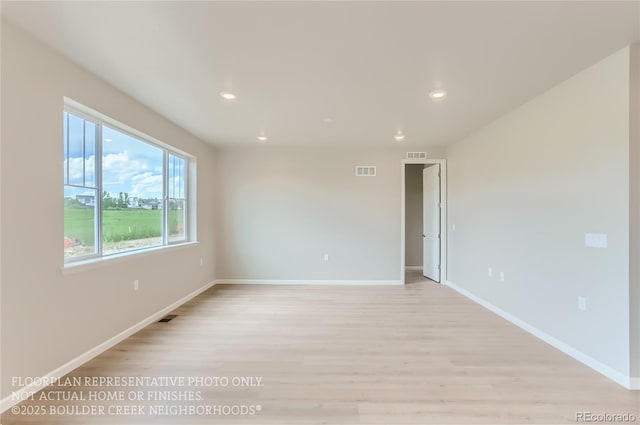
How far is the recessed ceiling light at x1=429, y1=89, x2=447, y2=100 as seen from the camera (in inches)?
115

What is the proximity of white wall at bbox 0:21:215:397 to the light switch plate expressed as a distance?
4327 mm

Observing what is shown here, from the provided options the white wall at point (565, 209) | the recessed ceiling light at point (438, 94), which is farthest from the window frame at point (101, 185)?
the white wall at point (565, 209)

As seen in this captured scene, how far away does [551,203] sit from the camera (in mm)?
2953

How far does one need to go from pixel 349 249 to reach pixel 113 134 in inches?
156

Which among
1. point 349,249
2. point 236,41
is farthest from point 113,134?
point 349,249

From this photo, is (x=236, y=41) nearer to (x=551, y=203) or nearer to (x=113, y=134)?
(x=113, y=134)

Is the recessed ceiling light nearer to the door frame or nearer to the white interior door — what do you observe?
the door frame

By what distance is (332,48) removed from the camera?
2176 mm

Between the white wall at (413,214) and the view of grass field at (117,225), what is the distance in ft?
16.8

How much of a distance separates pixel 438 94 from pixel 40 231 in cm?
359

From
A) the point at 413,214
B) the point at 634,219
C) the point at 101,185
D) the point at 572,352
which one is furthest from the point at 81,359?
the point at 413,214

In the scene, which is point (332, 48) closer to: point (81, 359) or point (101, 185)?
point (101, 185)

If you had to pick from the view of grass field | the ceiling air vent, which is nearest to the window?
the view of grass field

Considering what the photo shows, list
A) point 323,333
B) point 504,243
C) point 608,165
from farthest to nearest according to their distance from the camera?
point 504,243 < point 323,333 < point 608,165
